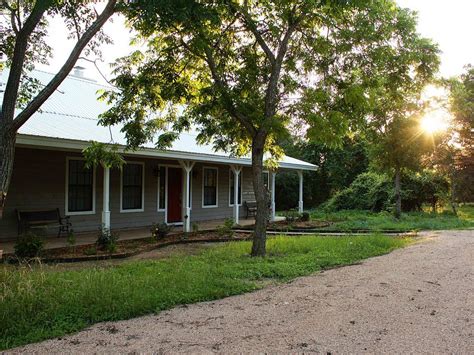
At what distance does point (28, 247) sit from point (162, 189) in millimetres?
7206

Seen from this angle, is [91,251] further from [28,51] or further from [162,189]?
[162,189]

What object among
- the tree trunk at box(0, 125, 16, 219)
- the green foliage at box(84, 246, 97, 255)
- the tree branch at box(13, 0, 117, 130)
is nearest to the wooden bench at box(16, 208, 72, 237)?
the green foliage at box(84, 246, 97, 255)

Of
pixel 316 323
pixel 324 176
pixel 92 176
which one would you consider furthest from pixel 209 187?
pixel 324 176

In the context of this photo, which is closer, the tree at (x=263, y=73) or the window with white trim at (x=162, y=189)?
the tree at (x=263, y=73)

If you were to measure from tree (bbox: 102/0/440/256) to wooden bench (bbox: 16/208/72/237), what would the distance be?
3.65 m

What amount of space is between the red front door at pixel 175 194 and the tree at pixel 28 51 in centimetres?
839

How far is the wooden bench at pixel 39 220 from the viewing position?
37.3 ft

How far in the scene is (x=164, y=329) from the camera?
15.8ft

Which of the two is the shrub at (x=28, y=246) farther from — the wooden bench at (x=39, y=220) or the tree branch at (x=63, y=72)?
the tree branch at (x=63, y=72)

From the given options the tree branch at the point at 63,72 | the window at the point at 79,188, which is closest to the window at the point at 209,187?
the window at the point at 79,188

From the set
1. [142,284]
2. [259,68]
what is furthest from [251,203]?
[142,284]

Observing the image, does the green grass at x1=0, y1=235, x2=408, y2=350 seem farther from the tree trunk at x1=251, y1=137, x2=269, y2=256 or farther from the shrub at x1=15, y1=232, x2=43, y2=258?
the shrub at x1=15, y1=232, x2=43, y2=258

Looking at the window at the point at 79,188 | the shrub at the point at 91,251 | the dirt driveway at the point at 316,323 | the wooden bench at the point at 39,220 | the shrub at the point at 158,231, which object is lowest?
the dirt driveway at the point at 316,323

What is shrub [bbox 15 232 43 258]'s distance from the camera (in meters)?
8.99
